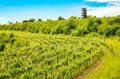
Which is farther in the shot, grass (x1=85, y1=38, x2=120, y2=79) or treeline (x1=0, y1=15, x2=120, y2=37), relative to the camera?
treeline (x1=0, y1=15, x2=120, y2=37)

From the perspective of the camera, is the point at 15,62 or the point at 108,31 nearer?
the point at 15,62

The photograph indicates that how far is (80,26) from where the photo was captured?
304 feet

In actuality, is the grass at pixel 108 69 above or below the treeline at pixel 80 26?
below

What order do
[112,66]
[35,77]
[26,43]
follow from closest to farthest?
[35,77]
[112,66]
[26,43]

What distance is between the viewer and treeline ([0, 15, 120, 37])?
8281 centimetres

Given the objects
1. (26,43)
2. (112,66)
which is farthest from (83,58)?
(26,43)

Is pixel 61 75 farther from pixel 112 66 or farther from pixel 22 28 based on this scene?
pixel 22 28

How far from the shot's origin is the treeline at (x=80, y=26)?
82812 millimetres

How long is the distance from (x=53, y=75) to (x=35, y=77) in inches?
84.3

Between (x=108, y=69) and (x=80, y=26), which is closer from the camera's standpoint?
(x=108, y=69)

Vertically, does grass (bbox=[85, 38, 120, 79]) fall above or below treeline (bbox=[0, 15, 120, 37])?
below

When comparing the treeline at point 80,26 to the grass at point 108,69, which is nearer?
the grass at point 108,69

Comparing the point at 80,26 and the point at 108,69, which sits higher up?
the point at 80,26

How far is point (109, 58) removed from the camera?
162 feet
